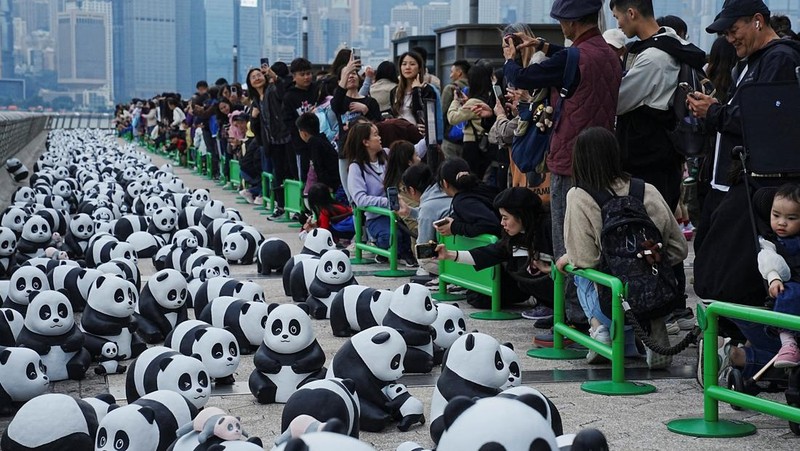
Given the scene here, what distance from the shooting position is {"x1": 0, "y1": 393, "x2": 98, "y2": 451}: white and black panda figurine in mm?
5426

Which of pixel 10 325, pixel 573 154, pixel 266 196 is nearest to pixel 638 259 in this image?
pixel 573 154

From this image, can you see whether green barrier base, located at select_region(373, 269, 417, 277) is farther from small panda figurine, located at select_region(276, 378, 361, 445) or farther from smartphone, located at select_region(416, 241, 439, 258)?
small panda figurine, located at select_region(276, 378, 361, 445)

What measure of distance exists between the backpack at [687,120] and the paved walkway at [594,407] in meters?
1.33

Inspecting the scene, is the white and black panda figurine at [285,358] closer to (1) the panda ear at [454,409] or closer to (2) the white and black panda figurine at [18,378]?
(2) the white and black panda figurine at [18,378]

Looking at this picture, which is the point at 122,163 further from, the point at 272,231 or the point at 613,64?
the point at 613,64

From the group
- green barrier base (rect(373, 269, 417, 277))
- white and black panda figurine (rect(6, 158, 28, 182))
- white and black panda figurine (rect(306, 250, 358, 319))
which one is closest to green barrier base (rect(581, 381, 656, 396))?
white and black panda figurine (rect(306, 250, 358, 319))

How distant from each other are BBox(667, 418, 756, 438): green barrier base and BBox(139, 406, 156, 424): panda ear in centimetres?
250

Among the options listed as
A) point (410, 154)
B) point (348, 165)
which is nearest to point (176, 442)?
point (410, 154)

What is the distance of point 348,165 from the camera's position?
1219 cm

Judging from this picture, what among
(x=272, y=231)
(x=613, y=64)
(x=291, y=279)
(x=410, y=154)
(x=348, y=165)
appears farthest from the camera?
(x=272, y=231)

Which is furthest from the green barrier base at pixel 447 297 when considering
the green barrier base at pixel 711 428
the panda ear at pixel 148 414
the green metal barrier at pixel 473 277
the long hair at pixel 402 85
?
the panda ear at pixel 148 414

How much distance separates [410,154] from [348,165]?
1.11 metres

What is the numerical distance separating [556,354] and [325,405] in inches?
107

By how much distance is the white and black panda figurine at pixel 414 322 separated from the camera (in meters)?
7.07
